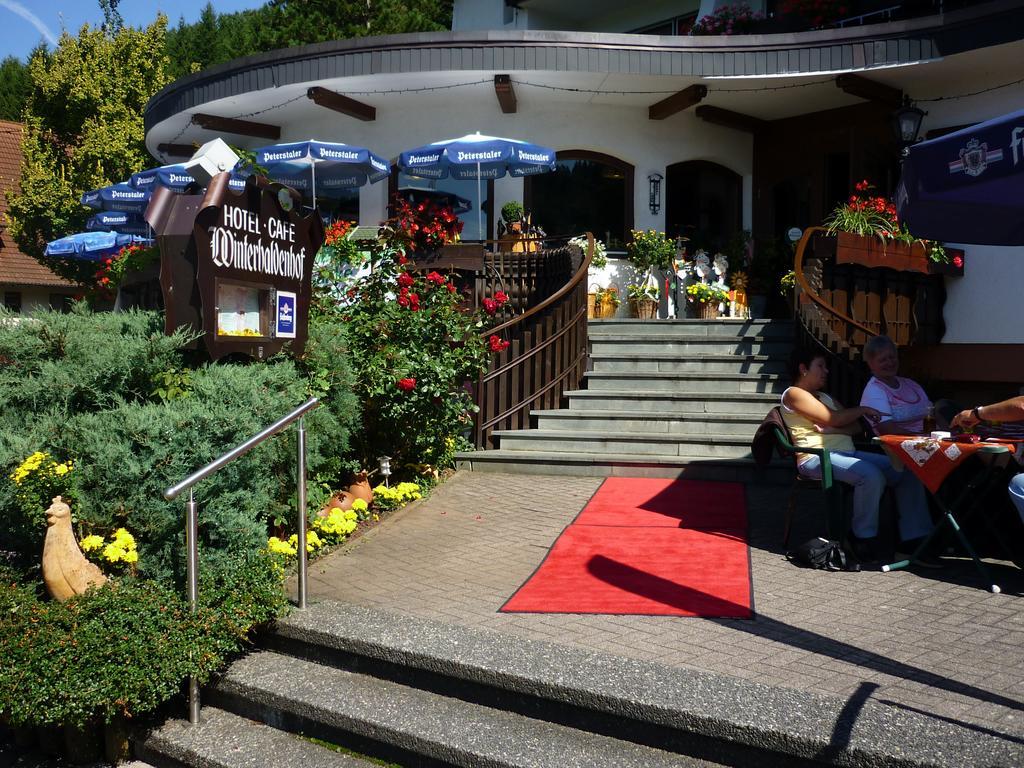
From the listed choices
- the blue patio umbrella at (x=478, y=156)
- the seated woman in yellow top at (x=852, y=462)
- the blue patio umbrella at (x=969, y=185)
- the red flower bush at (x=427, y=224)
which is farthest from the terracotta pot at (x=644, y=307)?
the blue patio umbrella at (x=969, y=185)

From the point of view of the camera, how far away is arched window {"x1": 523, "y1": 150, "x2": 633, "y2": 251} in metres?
14.7

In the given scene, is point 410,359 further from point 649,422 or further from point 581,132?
point 581,132

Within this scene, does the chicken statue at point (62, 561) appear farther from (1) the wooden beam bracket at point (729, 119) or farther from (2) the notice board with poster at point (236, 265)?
(1) the wooden beam bracket at point (729, 119)

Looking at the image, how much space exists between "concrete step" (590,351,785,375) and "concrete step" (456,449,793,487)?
1.70 metres

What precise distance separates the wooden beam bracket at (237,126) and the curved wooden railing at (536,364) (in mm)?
7949

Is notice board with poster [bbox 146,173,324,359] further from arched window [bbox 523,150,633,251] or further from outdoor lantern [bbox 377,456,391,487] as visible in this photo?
arched window [bbox 523,150,633,251]

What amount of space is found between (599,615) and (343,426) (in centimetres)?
253

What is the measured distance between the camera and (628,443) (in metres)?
8.41

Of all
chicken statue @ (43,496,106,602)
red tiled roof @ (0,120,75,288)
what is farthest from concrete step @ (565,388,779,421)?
red tiled roof @ (0,120,75,288)

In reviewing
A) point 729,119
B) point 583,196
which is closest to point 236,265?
point 583,196

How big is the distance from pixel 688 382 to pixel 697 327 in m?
1.36

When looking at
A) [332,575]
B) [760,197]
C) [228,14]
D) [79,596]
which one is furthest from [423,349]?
[228,14]

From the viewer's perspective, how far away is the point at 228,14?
34719 millimetres

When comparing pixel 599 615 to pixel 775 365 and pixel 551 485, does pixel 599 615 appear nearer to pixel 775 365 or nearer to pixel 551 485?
pixel 551 485
